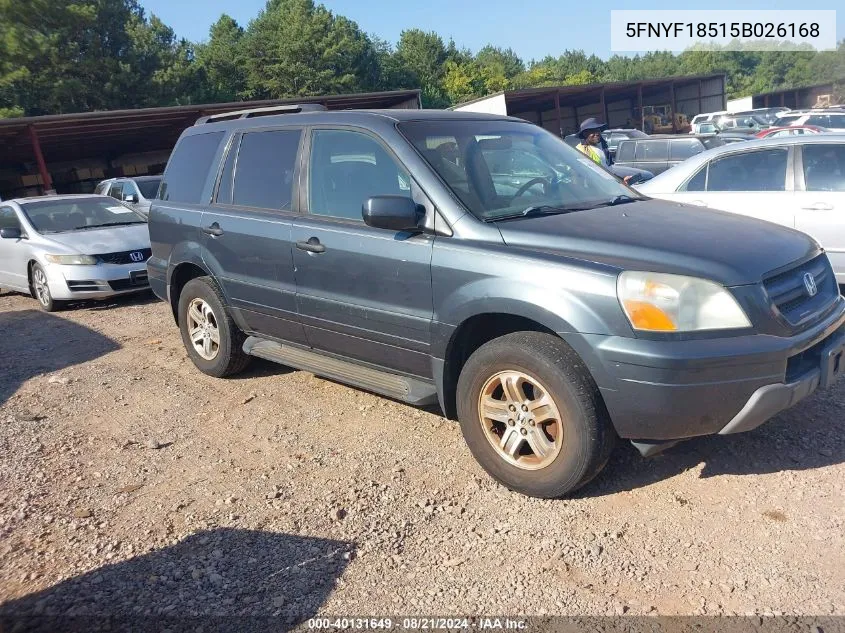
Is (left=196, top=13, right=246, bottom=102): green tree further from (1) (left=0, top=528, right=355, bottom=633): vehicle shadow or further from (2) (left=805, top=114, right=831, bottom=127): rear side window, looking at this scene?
(1) (left=0, top=528, right=355, bottom=633): vehicle shadow

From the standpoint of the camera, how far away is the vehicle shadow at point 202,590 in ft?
8.64

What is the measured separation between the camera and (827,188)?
600 cm

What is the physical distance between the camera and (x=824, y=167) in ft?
19.9

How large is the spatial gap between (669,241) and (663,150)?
13.9 m

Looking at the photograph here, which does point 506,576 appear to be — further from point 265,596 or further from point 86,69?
point 86,69

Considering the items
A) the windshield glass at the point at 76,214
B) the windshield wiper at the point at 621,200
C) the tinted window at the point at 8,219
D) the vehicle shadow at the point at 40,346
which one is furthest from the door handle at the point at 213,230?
the tinted window at the point at 8,219

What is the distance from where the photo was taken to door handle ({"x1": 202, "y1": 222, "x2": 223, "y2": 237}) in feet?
16.0

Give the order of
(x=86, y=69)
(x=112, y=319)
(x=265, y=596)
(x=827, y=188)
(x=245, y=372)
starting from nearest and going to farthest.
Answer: (x=265, y=596)
(x=245, y=372)
(x=827, y=188)
(x=112, y=319)
(x=86, y=69)

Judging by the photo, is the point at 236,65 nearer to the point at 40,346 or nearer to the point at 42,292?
the point at 42,292

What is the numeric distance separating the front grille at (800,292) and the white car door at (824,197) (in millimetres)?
2615

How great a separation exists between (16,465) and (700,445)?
12.9 ft

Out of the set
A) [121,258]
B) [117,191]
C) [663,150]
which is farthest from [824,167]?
[117,191]

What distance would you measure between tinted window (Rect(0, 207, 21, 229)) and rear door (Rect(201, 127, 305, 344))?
5.56 m

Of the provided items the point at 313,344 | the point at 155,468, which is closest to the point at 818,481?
the point at 313,344
